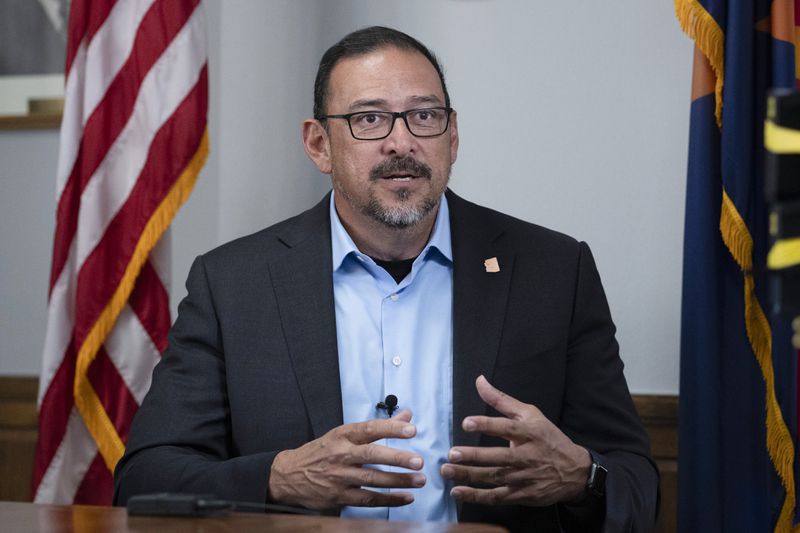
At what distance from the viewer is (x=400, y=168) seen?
7.81 feet

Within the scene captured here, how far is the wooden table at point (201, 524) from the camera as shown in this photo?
131 cm

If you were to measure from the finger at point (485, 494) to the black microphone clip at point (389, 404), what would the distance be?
0.34 metres

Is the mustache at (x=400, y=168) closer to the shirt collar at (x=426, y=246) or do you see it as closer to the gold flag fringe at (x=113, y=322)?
the shirt collar at (x=426, y=246)

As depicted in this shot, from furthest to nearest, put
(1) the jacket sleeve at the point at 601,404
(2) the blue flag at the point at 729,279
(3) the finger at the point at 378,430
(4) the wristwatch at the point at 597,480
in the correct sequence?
(2) the blue flag at the point at 729,279, (1) the jacket sleeve at the point at 601,404, (4) the wristwatch at the point at 597,480, (3) the finger at the point at 378,430

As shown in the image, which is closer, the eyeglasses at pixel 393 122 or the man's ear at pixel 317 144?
the eyeglasses at pixel 393 122

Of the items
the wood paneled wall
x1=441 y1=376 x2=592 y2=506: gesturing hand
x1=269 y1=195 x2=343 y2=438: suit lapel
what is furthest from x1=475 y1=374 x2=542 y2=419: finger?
the wood paneled wall

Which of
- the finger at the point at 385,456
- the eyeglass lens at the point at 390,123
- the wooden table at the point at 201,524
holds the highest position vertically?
the eyeglass lens at the point at 390,123

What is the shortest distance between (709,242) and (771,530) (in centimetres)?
82

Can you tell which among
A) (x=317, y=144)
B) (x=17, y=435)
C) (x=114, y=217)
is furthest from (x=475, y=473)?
(x=17, y=435)

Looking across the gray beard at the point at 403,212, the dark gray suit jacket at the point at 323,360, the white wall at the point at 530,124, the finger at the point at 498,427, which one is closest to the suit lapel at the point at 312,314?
the dark gray suit jacket at the point at 323,360

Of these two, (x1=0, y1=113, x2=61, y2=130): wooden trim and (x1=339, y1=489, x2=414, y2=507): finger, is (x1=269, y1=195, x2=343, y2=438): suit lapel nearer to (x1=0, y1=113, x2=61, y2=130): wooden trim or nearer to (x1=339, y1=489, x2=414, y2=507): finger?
(x1=339, y1=489, x2=414, y2=507): finger

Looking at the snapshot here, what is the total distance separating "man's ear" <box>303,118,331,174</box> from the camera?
103 inches

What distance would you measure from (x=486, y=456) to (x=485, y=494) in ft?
0.43

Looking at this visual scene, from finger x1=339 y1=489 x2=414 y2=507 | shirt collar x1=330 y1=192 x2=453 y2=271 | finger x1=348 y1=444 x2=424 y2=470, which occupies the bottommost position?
finger x1=339 y1=489 x2=414 y2=507
